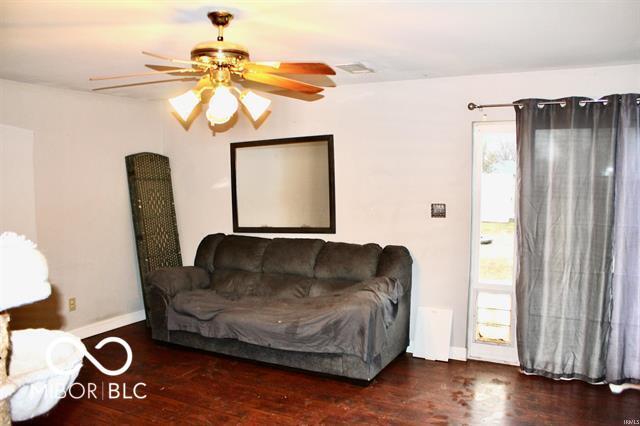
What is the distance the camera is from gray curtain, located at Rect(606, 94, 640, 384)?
3.40 metres

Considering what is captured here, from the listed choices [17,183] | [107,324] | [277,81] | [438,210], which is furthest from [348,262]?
[17,183]

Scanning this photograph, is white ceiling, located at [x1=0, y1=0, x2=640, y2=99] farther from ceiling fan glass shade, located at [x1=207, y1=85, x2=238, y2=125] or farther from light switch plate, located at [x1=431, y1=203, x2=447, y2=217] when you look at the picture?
light switch plate, located at [x1=431, y1=203, x2=447, y2=217]

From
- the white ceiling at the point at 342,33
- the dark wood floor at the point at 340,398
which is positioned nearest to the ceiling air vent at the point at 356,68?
the white ceiling at the point at 342,33

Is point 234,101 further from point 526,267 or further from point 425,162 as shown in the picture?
point 526,267

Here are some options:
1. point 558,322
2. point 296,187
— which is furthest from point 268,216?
point 558,322

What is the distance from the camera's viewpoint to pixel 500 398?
3373 millimetres

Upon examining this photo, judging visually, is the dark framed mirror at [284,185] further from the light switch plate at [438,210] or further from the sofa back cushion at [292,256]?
the light switch plate at [438,210]

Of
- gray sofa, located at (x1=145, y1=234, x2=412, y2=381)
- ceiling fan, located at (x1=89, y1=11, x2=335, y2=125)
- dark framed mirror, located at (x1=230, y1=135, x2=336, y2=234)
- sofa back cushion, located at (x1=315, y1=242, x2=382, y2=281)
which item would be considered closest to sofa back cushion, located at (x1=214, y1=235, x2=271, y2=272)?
gray sofa, located at (x1=145, y1=234, x2=412, y2=381)

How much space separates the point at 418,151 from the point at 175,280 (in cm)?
248

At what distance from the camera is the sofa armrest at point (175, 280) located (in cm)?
439

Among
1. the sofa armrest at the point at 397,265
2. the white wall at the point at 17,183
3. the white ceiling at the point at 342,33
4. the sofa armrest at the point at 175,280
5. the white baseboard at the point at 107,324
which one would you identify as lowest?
the white baseboard at the point at 107,324

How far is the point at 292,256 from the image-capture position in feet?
14.8

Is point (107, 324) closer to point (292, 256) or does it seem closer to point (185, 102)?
point (292, 256)

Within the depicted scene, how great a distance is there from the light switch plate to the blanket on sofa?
70 cm
